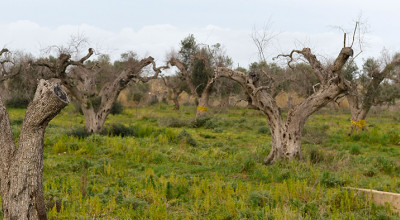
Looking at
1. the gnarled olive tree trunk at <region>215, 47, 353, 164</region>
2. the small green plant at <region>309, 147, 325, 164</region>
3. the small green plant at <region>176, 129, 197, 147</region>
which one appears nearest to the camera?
the gnarled olive tree trunk at <region>215, 47, 353, 164</region>

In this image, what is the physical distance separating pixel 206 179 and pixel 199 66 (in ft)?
67.6

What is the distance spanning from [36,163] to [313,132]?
13.3 meters

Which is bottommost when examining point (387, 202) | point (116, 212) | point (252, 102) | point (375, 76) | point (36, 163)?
point (116, 212)

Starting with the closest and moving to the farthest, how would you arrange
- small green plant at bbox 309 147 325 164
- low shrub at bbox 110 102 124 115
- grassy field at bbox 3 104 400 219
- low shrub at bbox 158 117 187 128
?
1. grassy field at bbox 3 104 400 219
2. small green plant at bbox 309 147 325 164
3. low shrub at bbox 158 117 187 128
4. low shrub at bbox 110 102 124 115

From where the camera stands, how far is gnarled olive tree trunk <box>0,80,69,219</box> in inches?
182

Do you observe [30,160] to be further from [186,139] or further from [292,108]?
[186,139]

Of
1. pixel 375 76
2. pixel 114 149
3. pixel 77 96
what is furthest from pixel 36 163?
pixel 375 76

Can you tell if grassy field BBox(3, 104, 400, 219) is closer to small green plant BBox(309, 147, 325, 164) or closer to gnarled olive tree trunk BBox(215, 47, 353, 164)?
small green plant BBox(309, 147, 325, 164)

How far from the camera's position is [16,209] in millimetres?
4781

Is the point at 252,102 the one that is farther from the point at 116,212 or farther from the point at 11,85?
the point at 11,85

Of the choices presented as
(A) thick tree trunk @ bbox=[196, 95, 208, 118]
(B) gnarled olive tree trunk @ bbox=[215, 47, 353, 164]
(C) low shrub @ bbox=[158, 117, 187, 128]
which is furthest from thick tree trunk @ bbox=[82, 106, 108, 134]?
(A) thick tree trunk @ bbox=[196, 95, 208, 118]

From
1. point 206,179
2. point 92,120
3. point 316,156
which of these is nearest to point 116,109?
point 92,120

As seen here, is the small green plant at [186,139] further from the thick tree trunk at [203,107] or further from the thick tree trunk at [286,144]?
the thick tree trunk at [203,107]

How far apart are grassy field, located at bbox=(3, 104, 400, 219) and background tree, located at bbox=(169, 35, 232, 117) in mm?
7596
